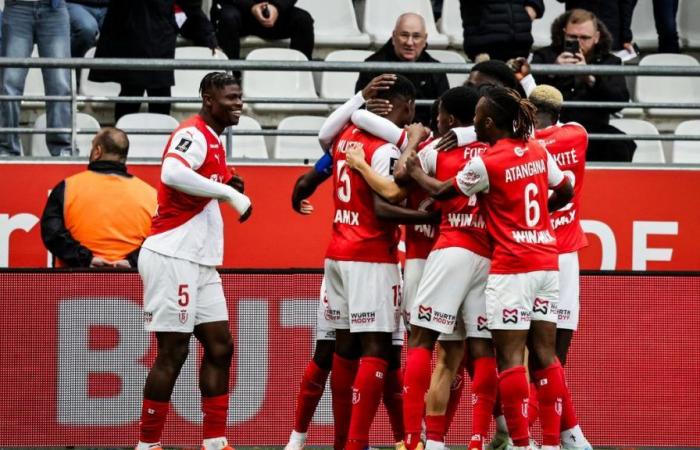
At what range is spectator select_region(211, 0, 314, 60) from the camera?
13.5 m

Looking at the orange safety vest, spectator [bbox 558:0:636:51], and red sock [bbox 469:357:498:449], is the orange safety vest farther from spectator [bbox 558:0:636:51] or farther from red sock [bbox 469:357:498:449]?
spectator [bbox 558:0:636:51]

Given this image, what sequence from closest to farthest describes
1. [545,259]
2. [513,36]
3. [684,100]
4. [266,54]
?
[545,259] → [513,36] → [266,54] → [684,100]

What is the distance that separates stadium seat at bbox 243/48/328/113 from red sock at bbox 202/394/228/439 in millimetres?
5336

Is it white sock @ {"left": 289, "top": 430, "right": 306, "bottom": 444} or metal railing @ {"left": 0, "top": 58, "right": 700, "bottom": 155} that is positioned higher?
metal railing @ {"left": 0, "top": 58, "right": 700, "bottom": 155}

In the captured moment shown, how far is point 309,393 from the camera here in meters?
8.85

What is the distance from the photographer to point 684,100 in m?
14.7

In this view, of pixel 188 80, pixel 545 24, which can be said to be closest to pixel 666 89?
pixel 545 24

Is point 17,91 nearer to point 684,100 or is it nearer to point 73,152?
point 73,152

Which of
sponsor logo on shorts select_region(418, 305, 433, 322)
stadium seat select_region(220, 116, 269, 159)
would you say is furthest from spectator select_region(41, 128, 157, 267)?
sponsor logo on shorts select_region(418, 305, 433, 322)

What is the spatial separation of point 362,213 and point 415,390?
107 centimetres

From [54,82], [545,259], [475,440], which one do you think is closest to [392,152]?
[545,259]

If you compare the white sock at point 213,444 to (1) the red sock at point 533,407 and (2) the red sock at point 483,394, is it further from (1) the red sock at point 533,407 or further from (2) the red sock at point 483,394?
(1) the red sock at point 533,407

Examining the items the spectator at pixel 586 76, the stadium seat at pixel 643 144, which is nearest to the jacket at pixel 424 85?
the spectator at pixel 586 76

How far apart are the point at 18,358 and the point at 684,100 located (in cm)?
777
